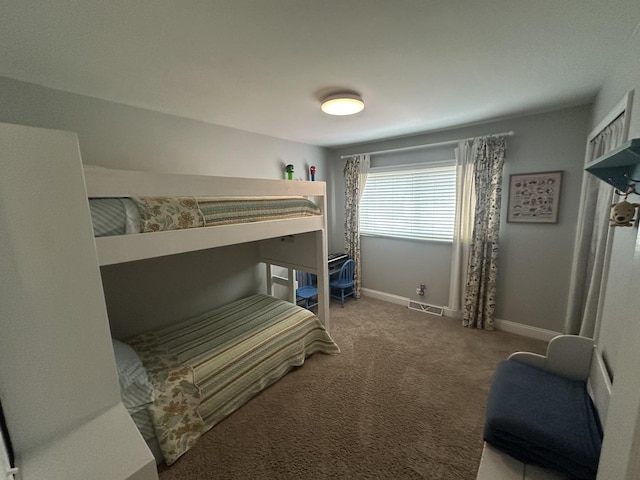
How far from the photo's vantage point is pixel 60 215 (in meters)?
0.88

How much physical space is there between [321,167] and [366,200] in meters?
0.87

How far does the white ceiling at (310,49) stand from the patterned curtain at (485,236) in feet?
2.17

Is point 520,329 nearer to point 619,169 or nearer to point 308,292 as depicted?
point 619,169

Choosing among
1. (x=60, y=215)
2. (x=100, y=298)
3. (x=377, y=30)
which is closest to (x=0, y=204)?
(x=60, y=215)

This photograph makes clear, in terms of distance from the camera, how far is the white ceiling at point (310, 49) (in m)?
1.04

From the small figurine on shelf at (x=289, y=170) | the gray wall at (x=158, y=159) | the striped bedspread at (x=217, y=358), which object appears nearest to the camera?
the striped bedspread at (x=217, y=358)

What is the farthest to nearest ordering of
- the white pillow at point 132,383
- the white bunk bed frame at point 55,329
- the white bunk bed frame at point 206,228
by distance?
1. the white pillow at point 132,383
2. the white bunk bed frame at point 206,228
3. the white bunk bed frame at point 55,329

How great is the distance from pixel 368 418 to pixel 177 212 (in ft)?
6.15

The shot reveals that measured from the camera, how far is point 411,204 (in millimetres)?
3443

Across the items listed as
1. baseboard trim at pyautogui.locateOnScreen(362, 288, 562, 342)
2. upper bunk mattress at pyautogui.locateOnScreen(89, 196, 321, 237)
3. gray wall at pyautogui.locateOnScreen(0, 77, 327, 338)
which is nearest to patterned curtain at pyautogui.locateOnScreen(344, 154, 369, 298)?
gray wall at pyautogui.locateOnScreen(0, 77, 327, 338)

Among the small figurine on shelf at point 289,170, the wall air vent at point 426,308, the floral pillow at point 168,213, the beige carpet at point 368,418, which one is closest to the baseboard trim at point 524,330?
the beige carpet at point 368,418

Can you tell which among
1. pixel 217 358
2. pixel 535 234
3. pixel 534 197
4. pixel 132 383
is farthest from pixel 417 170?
pixel 132 383

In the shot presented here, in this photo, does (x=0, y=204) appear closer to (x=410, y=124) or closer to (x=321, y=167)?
(x=410, y=124)

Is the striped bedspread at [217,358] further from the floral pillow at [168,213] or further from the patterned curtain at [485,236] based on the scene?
the patterned curtain at [485,236]
